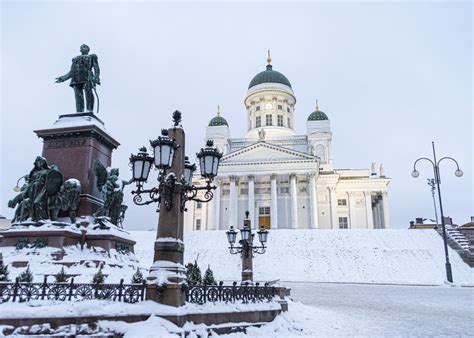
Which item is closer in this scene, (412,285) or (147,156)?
(147,156)

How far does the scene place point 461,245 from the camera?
119 feet

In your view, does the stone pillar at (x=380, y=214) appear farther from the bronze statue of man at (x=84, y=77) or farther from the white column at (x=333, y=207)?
the bronze statue of man at (x=84, y=77)

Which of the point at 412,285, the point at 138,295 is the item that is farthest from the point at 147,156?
the point at 412,285

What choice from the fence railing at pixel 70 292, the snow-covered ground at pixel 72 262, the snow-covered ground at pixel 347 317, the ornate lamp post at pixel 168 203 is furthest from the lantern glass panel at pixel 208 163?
the snow-covered ground at pixel 72 262

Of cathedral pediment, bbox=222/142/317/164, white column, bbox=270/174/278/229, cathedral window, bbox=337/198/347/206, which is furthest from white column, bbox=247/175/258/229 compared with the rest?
cathedral window, bbox=337/198/347/206

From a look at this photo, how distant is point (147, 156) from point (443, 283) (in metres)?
26.9

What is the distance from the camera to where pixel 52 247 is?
10.3m

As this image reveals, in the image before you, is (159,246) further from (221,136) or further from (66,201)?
(221,136)

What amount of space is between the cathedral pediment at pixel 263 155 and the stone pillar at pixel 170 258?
164 ft

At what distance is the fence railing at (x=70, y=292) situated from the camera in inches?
270

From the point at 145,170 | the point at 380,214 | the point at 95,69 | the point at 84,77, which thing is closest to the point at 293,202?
the point at 380,214

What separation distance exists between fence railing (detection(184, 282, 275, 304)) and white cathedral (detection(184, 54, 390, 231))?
→ 149 feet

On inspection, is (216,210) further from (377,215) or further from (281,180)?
(377,215)

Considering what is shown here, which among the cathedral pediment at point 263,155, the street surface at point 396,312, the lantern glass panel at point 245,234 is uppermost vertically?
the cathedral pediment at point 263,155
